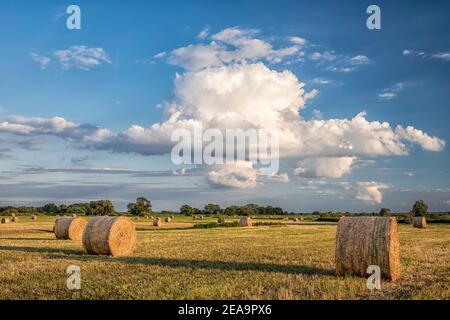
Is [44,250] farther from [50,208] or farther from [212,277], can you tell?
[50,208]

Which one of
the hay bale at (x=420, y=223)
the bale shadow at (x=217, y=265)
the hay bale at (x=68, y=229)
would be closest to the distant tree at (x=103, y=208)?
the hay bale at (x=420, y=223)

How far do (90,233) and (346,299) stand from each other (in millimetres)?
13387

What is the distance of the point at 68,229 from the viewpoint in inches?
1193

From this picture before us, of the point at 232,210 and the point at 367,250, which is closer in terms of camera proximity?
the point at 367,250

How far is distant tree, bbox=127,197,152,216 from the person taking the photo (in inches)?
4247

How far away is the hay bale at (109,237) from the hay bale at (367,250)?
33.4 ft

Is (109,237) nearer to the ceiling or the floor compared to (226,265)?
nearer to the ceiling

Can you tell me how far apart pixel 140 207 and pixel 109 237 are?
293ft

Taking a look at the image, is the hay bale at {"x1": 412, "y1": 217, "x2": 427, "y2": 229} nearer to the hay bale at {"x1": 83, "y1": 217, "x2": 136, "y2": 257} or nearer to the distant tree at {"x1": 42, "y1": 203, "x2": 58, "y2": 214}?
the hay bale at {"x1": 83, "y1": 217, "x2": 136, "y2": 257}

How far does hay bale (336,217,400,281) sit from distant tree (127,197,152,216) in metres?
94.9

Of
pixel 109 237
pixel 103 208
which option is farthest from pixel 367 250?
pixel 103 208

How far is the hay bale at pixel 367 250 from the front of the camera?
13.5 m
